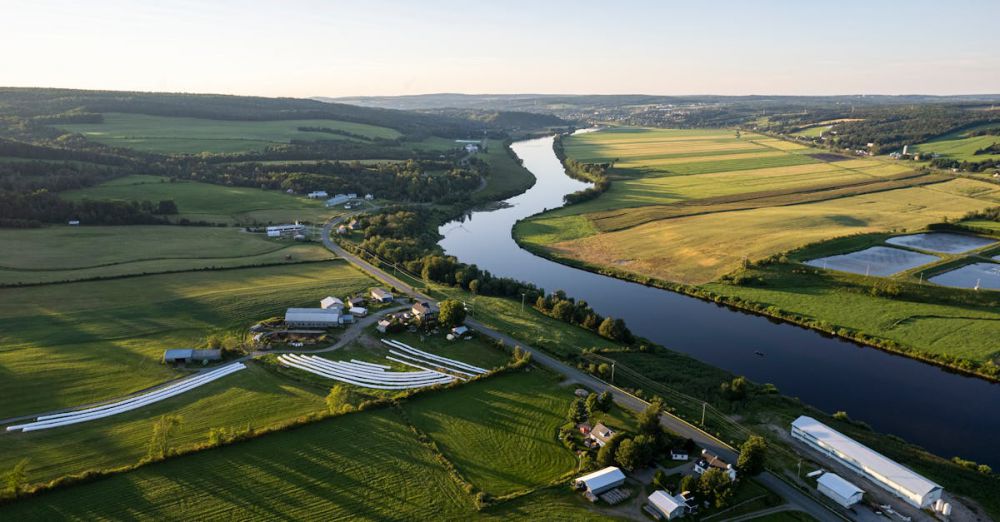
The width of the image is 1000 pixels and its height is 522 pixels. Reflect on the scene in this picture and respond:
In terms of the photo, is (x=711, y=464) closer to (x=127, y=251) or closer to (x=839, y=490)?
(x=839, y=490)

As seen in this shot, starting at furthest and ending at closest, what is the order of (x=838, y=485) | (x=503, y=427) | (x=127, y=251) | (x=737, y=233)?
(x=737, y=233), (x=127, y=251), (x=503, y=427), (x=838, y=485)

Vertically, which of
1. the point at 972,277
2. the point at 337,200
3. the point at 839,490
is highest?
the point at 337,200

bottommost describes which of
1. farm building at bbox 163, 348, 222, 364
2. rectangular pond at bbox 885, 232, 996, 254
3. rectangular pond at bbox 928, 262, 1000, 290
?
farm building at bbox 163, 348, 222, 364

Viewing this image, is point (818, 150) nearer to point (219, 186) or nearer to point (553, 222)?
point (553, 222)

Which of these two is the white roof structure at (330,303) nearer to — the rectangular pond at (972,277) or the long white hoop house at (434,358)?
the long white hoop house at (434,358)

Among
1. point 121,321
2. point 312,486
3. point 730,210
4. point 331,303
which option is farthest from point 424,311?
point 730,210

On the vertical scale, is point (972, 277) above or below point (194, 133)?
below

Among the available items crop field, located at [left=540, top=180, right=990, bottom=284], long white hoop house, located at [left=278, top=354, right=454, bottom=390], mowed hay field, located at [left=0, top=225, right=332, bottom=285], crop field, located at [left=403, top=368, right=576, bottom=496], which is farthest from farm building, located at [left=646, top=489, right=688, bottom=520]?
mowed hay field, located at [left=0, top=225, right=332, bottom=285]

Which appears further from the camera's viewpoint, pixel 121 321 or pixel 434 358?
pixel 121 321

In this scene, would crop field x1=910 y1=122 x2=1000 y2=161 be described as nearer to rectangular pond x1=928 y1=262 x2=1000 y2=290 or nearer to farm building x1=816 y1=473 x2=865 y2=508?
rectangular pond x1=928 y1=262 x2=1000 y2=290
